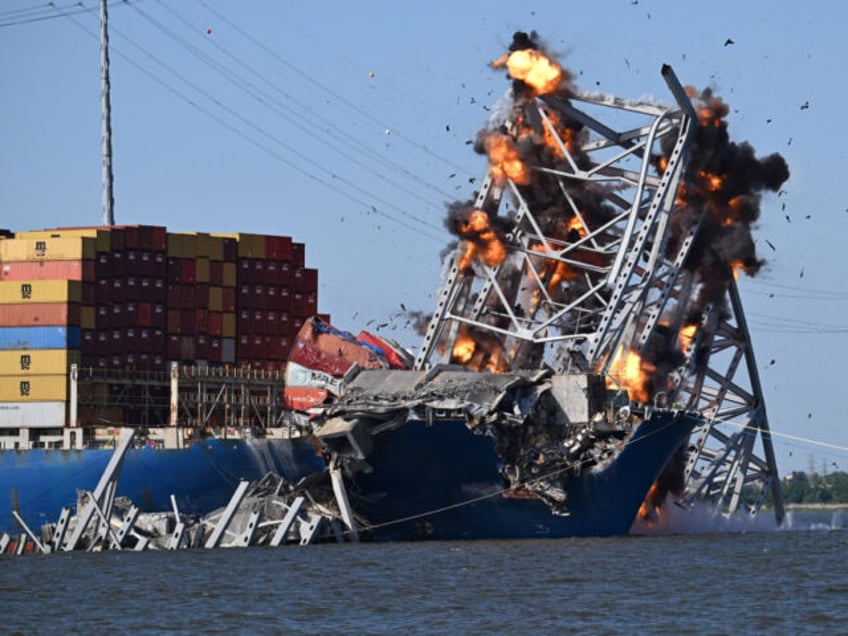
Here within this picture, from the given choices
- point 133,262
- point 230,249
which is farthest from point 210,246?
point 133,262

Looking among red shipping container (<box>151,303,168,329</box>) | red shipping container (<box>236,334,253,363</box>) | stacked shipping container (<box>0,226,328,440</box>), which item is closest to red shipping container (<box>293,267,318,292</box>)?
stacked shipping container (<box>0,226,328,440</box>)

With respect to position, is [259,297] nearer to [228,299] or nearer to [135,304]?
[228,299]

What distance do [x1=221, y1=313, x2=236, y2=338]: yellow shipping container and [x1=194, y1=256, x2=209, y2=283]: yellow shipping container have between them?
197cm

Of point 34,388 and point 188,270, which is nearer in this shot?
point 34,388

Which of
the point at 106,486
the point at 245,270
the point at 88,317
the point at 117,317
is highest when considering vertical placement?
the point at 245,270

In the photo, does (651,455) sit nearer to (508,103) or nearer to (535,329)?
(535,329)

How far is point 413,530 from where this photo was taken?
72.8 meters

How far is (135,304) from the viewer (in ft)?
287

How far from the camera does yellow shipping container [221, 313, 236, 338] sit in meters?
90.9

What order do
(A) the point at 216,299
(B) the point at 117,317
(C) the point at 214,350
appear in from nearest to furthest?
(B) the point at 117,317, (C) the point at 214,350, (A) the point at 216,299

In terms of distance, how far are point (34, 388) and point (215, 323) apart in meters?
10.5

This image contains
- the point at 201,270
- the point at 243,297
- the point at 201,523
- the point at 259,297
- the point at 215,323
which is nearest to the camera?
the point at 201,523

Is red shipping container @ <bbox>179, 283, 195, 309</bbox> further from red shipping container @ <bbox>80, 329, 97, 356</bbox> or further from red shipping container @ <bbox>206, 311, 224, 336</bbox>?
red shipping container @ <bbox>80, 329, 97, 356</bbox>

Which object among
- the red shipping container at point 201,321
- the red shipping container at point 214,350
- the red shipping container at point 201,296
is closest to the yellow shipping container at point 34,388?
the red shipping container at point 201,321
